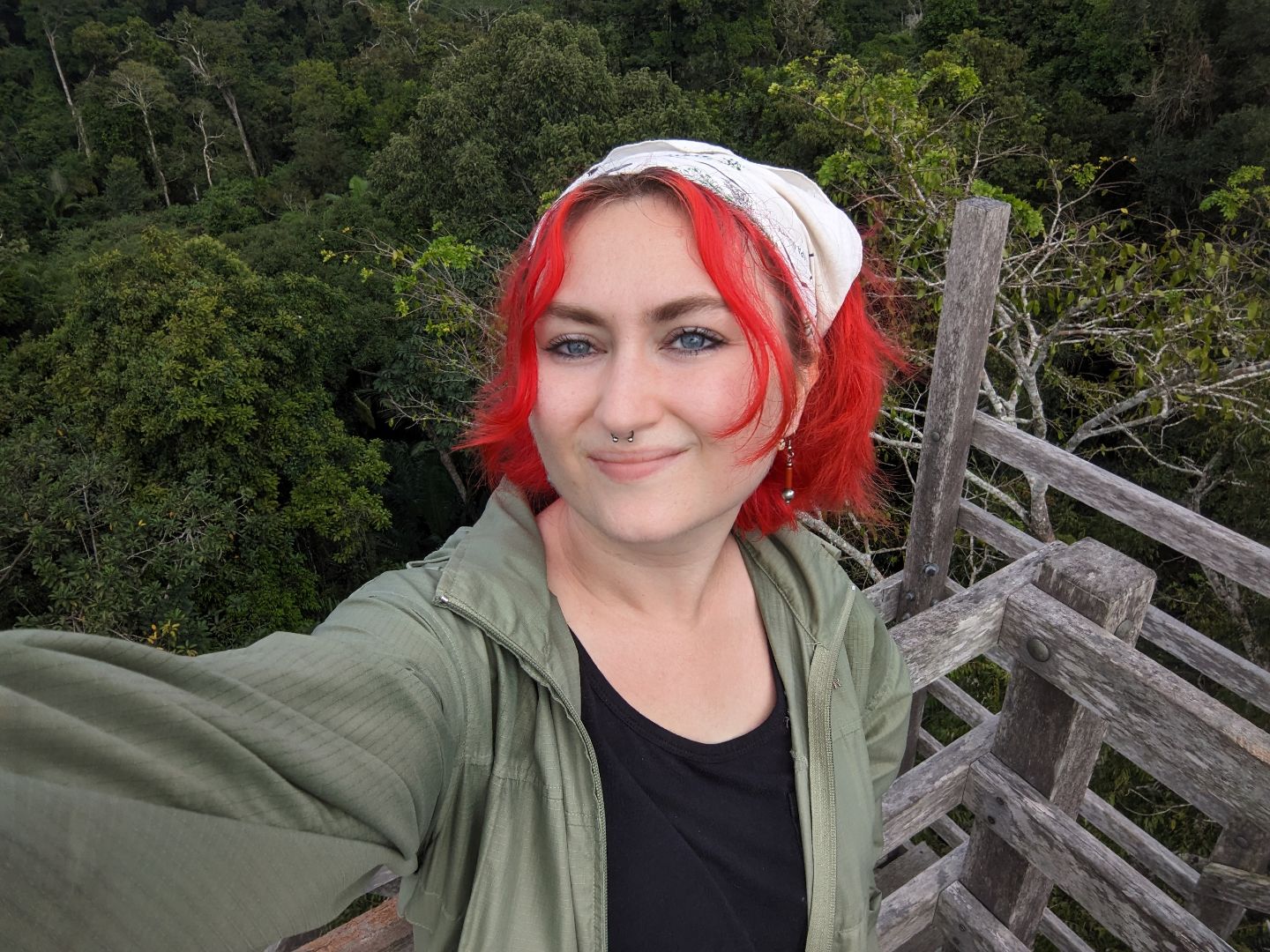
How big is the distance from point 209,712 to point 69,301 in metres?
13.6

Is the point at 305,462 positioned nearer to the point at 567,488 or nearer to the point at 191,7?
the point at 567,488

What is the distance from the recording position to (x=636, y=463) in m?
0.99

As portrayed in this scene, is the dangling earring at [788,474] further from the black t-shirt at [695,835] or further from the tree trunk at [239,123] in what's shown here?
the tree trunk at [239,123]

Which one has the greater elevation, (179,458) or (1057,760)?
(1057,760)

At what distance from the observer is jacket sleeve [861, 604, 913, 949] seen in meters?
1.25

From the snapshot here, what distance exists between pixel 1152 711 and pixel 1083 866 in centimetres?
45

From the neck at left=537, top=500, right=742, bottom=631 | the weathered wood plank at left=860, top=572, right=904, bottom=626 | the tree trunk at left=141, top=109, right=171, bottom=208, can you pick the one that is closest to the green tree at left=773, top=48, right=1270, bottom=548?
the weathered wood plank at left=860, top=572, right=904, bottom=626

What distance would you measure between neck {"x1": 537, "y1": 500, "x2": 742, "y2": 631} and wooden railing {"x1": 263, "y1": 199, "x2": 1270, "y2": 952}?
0.38m

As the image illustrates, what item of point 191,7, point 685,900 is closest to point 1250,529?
point 685,900

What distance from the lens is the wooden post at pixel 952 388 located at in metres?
2.49

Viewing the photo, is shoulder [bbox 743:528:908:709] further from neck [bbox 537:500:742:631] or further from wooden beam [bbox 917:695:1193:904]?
wooden beam [bbox 917:695:1193:904]

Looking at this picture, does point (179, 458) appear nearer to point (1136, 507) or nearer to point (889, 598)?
point (889, 598)

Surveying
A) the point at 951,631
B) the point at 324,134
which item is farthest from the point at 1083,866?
the point at 324,134

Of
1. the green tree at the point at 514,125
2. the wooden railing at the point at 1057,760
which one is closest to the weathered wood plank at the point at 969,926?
the wooden railing at the point at 1057,760
